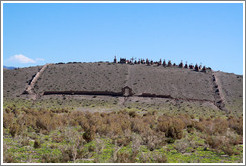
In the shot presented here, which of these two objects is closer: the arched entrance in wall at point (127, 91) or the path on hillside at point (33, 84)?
the arched entrance in wall at point (127, 91)

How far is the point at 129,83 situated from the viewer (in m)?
63.6

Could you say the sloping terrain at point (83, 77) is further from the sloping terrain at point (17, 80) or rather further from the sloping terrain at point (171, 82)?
the sloping terrain at point (171, 82)

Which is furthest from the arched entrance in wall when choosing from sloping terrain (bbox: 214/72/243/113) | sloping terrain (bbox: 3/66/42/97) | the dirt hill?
sloping terrain (bbox: 3/66/42/97)

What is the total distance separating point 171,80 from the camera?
64688mm

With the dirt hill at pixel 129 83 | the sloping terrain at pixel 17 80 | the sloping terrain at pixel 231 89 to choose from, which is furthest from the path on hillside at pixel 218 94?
the sloping terrain at pixel 17 80

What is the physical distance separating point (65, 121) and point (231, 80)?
181ft

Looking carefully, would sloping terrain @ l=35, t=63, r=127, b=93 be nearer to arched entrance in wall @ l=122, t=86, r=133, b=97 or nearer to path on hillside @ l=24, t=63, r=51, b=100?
path on hillside @ l=24, t=63, r=51, b=100

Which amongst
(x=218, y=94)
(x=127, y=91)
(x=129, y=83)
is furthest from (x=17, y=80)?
(x=218, y=94)

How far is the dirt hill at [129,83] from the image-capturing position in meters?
57.6

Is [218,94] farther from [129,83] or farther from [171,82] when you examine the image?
[129,83]

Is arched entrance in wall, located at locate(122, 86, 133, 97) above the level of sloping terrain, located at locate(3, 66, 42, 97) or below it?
below

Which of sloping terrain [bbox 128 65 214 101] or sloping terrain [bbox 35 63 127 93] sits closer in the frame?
sloping terrain [bbox 128 65 214 101]

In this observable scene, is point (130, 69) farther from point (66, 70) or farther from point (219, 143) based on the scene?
point (219, 143)

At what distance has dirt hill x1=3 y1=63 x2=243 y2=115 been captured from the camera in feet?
189
